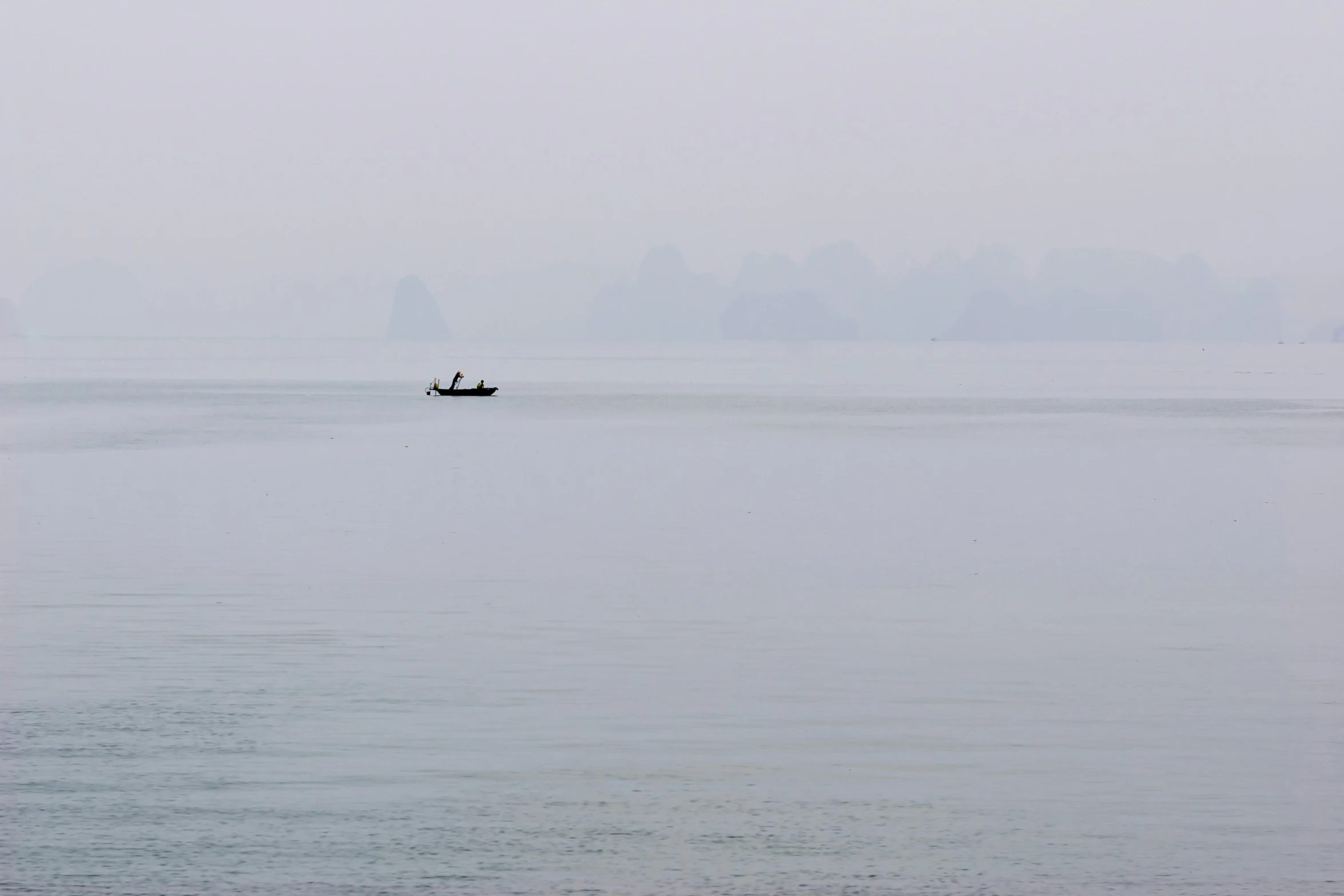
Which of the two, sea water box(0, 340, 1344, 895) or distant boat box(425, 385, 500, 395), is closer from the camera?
sea water box(0, 340, 1344, 895)

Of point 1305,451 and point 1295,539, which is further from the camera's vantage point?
point 1305,451

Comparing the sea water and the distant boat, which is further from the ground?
the distant boat

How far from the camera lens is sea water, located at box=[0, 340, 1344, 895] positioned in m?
17.3

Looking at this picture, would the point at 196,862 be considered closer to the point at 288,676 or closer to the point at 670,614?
the point at 288,676

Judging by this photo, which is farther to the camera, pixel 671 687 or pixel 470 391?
pixel 470 391

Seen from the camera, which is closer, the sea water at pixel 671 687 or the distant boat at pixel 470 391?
the sea water at pixel 671 687

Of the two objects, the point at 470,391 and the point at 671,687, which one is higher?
the point at 470,391

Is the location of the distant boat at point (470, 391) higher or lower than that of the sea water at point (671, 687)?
higher

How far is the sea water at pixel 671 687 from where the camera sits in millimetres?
17312

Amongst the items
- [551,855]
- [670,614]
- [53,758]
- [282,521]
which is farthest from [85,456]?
[551,855]

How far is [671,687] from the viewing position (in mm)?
25500

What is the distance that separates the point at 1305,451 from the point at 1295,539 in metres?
36.1

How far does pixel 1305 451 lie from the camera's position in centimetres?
7988

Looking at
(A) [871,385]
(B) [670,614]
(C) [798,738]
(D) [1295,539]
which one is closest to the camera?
(C) [798,738]
